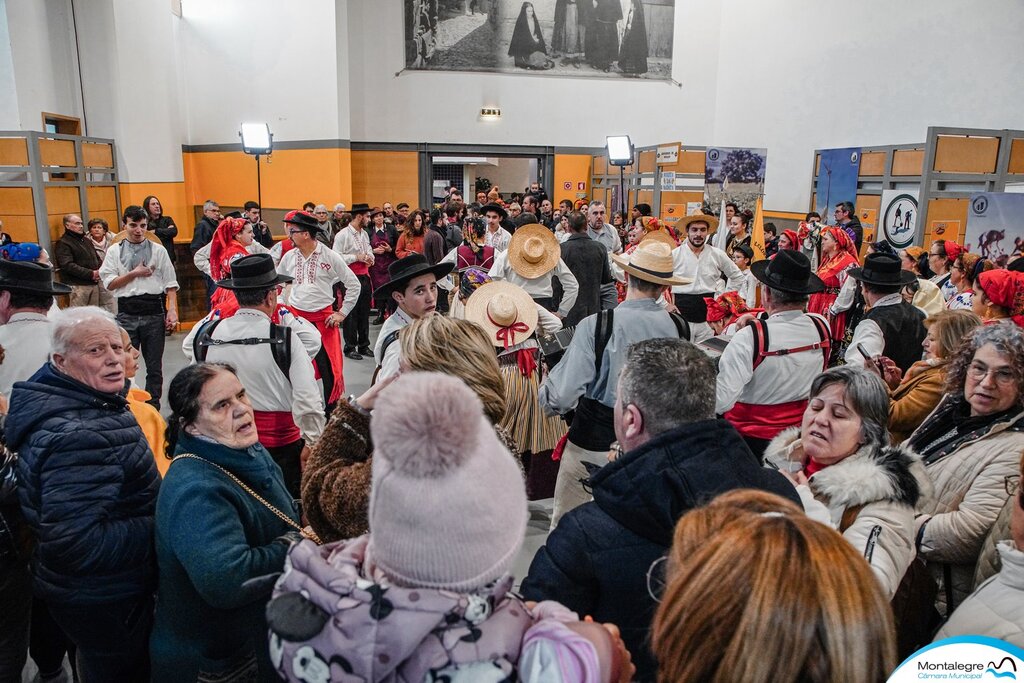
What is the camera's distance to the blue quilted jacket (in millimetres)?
1776

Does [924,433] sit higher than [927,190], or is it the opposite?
[927,190]

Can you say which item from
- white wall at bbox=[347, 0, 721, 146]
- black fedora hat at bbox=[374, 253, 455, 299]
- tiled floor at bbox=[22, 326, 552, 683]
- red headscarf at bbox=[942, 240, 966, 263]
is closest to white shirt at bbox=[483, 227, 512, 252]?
tiled floor at bbox=[22, 326, 552, 683]

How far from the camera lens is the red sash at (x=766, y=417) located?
3.15m

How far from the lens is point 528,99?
14.6 m

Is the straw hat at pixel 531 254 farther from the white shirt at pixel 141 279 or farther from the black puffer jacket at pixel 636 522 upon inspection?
the black puffer jacket at pixel 636 522

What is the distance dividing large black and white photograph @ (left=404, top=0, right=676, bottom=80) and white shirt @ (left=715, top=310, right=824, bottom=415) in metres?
12.8

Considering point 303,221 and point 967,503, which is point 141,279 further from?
point 967,503

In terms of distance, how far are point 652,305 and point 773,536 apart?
Result: 224cm

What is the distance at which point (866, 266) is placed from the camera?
12.5 ft

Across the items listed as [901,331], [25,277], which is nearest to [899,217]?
[901,331]

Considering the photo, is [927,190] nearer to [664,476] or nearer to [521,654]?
[664,476]

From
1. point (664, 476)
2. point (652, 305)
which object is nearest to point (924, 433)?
point (652, 305)

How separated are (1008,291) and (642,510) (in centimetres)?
311

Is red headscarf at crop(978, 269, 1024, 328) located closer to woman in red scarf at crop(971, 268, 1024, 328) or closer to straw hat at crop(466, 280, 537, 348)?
woman in red scarf at crop(971, 268, 1024, 328)
